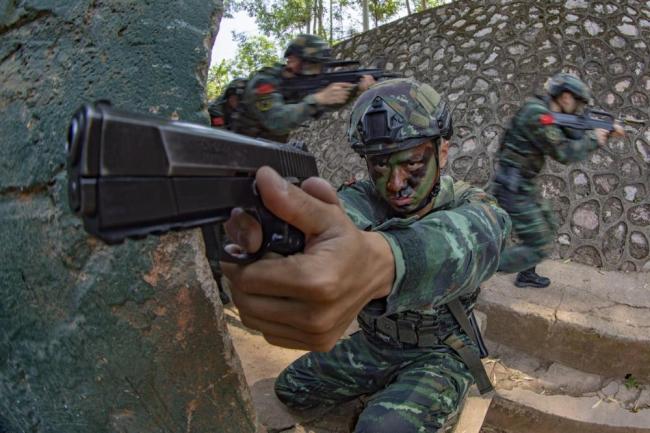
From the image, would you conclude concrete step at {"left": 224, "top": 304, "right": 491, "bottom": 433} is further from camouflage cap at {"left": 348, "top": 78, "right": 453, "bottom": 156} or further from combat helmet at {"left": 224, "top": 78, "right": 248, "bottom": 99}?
combat helmet at {"left": 224, "top": 78, "right": 248, "bottom": 99}

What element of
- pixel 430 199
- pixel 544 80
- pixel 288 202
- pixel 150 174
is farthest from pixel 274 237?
pixel 544 80

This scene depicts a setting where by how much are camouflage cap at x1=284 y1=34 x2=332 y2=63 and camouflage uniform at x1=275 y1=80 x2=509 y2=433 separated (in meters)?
1.67

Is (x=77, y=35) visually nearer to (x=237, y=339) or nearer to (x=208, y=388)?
(x=208, y=388)

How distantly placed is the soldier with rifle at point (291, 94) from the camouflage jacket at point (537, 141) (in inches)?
40.9

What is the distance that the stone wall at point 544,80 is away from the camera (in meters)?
4.29

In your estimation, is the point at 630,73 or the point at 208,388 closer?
the point at 208,388

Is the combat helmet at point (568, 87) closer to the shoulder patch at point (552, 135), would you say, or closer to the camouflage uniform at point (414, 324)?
the shoulder patch at point (552, 135)

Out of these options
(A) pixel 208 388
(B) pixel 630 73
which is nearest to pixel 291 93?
(A) pixel 208 388

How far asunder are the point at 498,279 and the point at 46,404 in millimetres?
3170

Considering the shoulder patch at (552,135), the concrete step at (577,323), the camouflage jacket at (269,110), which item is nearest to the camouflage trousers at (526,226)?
the shoulder patch at (552,135)

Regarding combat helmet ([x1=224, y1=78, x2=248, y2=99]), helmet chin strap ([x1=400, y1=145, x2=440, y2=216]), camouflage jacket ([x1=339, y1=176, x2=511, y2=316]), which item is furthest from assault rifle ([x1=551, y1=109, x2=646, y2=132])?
combat helmet ([x1=224, y1=78, x2=248, y2=99])

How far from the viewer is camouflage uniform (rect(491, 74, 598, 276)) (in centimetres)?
280

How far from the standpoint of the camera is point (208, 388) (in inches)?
47.9

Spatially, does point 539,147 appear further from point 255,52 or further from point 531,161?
point 255,52
